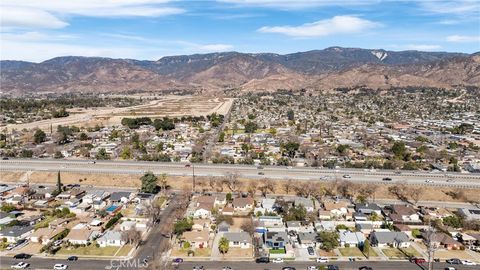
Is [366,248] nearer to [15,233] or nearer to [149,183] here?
[149,183]

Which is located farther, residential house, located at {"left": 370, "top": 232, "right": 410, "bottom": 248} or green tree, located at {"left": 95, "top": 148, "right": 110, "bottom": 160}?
green tree, located at {"left": 95, "top": 148, "right": 110, "bottom": 160}

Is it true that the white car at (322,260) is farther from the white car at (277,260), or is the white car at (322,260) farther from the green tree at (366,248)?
the green tree at (366,248)

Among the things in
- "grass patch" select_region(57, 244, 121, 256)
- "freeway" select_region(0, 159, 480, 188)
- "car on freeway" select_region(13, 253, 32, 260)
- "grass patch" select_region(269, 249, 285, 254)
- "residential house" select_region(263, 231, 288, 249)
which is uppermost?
"freeway" select_region(0, 159, 480, 188)

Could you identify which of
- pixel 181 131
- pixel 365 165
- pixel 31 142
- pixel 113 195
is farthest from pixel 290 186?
pixel 31 142

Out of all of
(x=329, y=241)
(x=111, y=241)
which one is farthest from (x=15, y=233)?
(x=329, y=241)

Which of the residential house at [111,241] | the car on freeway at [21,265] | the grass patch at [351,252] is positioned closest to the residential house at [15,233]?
the car on freeway at [21,265]

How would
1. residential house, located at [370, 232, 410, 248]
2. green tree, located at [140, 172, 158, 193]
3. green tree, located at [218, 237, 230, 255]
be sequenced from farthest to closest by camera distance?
green tree, located at [140, 172, 158, 193] < residential house, located at [370, 232, 410, 248] < green tree, located at [218, 237, 230, 255]

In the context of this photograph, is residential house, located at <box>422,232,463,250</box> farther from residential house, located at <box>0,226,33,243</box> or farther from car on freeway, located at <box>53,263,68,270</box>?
residential house, located at <box>0,226,33,243</box>

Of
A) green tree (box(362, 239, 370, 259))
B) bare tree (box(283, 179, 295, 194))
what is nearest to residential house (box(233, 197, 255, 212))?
bare tree (box(283, 179, 295, 194))
